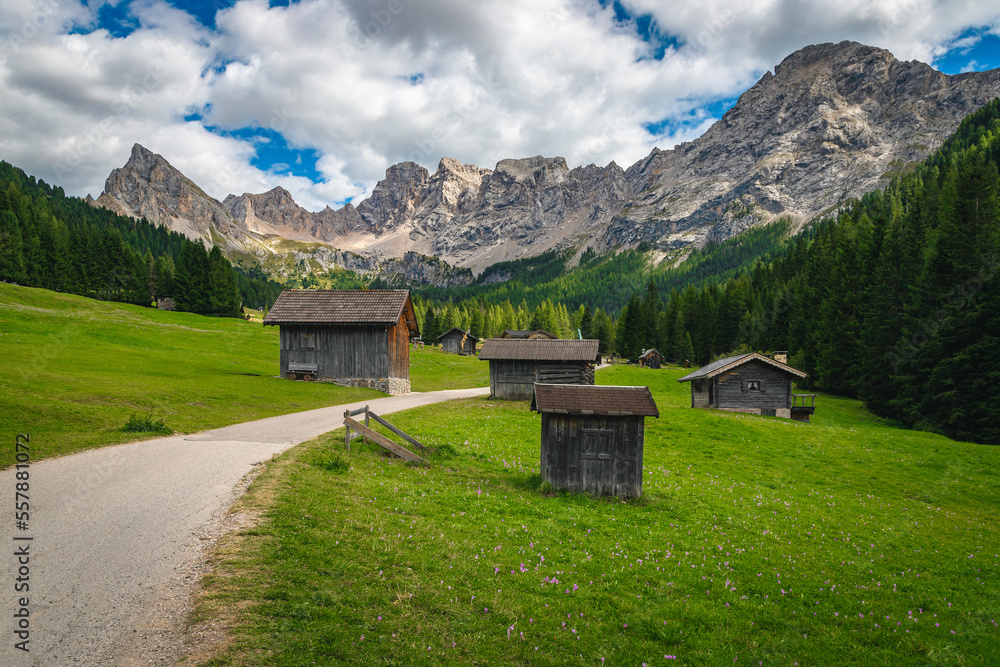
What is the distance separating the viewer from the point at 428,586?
8773mm

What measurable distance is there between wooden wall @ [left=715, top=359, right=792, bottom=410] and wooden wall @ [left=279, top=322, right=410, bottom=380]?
3325 cm

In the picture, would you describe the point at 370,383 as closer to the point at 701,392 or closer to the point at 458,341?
the point at 701,392

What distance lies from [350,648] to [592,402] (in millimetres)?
11534

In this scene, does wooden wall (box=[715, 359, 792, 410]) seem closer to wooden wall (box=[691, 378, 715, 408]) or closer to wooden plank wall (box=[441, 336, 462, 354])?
wooden wall (box=[691, 378, 715, 408])

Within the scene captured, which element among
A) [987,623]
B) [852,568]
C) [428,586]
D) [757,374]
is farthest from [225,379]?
[757,374]

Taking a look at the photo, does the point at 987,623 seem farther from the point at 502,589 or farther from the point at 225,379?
the point at 225,379

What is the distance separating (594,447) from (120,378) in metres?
31.4

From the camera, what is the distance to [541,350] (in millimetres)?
44344

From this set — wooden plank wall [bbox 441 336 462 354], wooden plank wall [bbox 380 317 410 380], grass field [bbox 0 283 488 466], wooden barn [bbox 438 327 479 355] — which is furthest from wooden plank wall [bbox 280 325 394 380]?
wooden plank wall [bbox 441 336 462 354]

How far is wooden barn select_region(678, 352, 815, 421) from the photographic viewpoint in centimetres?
4400

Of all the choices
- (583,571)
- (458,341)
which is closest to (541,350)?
(583,571)

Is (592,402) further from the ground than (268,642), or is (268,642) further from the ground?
(592,402)

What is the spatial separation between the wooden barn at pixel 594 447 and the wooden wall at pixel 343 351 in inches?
1170

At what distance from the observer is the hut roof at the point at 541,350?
4341 centimetres
